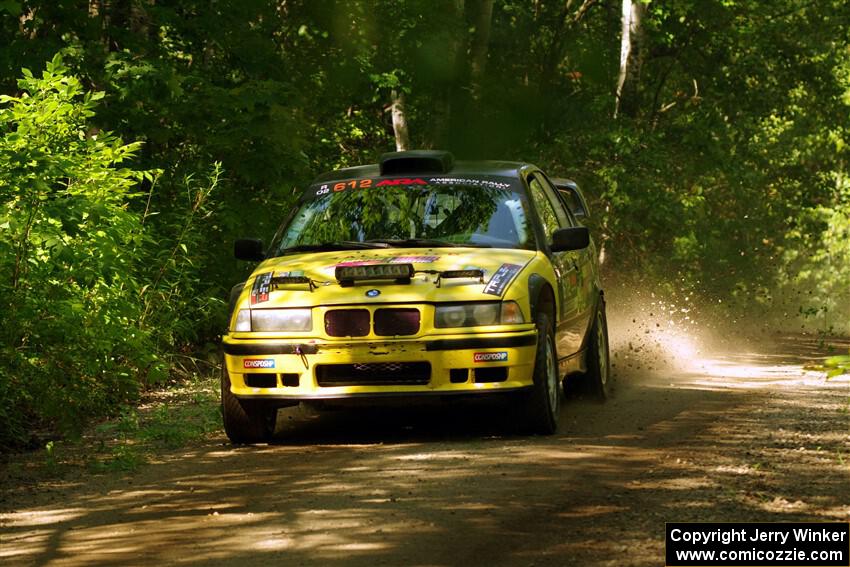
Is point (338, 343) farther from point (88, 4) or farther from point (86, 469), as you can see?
point (88, 4)

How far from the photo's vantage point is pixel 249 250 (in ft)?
35.6

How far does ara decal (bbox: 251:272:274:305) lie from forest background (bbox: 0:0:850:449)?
50.7 inches

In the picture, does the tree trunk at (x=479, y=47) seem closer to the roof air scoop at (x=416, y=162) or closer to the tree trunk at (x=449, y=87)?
the tree trunk at (x=449, y=87)

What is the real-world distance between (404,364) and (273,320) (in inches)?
35.7

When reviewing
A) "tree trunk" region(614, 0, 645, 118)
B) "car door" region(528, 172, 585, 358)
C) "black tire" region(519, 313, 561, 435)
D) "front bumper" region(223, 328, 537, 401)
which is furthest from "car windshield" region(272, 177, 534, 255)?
"tree trunk" region(614, 0, 645, 118)

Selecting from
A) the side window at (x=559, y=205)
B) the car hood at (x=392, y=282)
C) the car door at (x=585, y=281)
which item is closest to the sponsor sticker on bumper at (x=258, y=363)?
the car hood at (x=392, y=282)

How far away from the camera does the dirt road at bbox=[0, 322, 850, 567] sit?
645 centimetres

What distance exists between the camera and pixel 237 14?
59.7 ft

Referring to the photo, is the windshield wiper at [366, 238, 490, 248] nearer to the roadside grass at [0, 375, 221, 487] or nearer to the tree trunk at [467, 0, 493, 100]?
the roadside grass at [0, 375, 221, 487]

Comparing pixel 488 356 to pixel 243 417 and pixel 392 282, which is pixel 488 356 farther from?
pixel 243 417

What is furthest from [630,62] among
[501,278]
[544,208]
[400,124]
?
[501,278]

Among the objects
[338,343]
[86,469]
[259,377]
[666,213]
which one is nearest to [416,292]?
[338,343]

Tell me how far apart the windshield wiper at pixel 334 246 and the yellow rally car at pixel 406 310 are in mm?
11

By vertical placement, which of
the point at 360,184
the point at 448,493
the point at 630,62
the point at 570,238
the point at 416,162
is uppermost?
the point at 630,62
